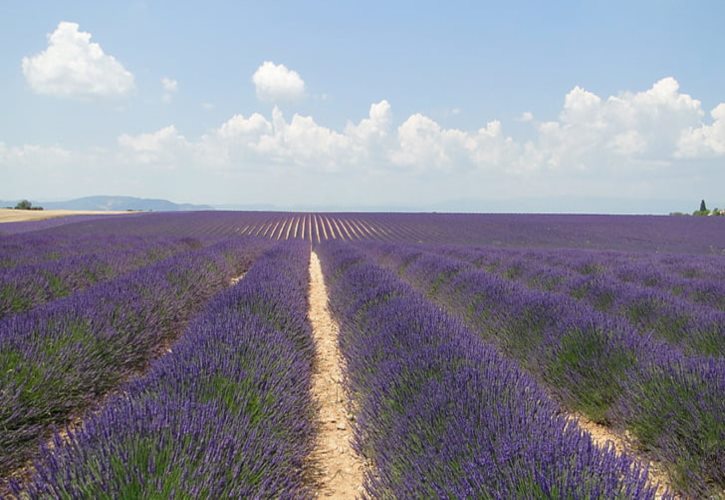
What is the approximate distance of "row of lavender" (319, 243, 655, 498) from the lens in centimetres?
138

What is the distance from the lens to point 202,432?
167 centimetres

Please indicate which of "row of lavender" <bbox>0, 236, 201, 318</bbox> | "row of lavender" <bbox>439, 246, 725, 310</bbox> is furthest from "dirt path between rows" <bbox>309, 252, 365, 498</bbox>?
"row of lavender" <bbox>439, 246, 725, 310</bbox>

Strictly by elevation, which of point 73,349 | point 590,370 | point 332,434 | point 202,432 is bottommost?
point 332,434

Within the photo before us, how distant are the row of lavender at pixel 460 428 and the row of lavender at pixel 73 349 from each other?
174 cm

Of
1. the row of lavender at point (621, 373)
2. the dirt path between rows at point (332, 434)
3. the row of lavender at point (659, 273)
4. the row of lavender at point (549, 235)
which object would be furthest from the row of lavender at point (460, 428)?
the row of lavender at point (549, 235)

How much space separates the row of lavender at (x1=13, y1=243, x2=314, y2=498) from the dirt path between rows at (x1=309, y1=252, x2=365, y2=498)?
0.14m

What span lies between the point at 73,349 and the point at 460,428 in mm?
2590

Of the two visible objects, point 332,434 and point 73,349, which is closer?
point 332,434

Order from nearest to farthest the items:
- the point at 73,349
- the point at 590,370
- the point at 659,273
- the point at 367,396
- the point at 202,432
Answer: the point at 202,432 < the point at 367,396 < the point at 73,349 < the point at 590,370 < the point at 659,273

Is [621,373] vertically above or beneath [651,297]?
beneath

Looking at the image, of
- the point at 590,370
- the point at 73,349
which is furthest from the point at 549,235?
the point at 73,349

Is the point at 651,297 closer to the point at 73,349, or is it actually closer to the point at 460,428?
the point at 460,428

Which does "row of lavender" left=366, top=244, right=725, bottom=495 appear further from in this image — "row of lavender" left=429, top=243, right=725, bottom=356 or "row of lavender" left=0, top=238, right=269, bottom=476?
"row of lavender" left=0, top=238, right=269, bottom=476

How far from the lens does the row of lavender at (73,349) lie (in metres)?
2.48
